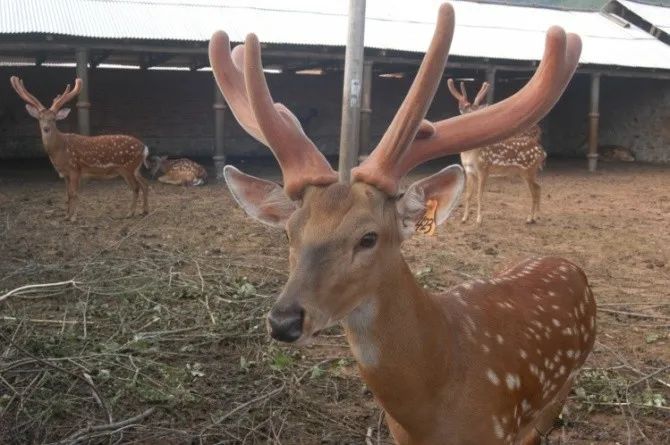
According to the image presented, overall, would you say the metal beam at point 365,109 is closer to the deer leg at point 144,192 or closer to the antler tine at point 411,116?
the deer leg at point 144,192

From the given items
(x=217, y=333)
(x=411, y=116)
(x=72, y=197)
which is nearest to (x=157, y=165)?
(x=72, y=197)

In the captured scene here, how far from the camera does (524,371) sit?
245cm

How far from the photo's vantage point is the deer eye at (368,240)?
2020 millimetres

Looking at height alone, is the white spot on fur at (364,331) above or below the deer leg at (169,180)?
above

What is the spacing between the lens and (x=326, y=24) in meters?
13.9

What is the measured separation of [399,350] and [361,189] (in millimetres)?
490

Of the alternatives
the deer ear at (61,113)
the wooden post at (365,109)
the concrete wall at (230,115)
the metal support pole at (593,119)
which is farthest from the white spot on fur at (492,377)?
the concrete wall at (230,115)

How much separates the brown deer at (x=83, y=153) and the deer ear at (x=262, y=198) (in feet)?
23.1

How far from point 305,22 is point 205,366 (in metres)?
10.7

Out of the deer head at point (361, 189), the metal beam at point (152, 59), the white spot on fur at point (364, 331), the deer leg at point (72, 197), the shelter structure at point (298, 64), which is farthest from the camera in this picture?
the metal beam at point (152, 59)

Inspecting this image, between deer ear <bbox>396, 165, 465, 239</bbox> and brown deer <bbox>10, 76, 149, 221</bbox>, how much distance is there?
7.35m

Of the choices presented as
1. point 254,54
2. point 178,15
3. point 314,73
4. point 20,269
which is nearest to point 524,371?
point 254,54

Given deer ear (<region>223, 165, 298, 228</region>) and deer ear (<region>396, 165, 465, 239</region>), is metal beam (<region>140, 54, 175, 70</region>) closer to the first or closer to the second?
deer ear (<region>223, 165, 298, 228</region>)

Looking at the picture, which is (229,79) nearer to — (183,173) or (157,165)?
(183,173)
